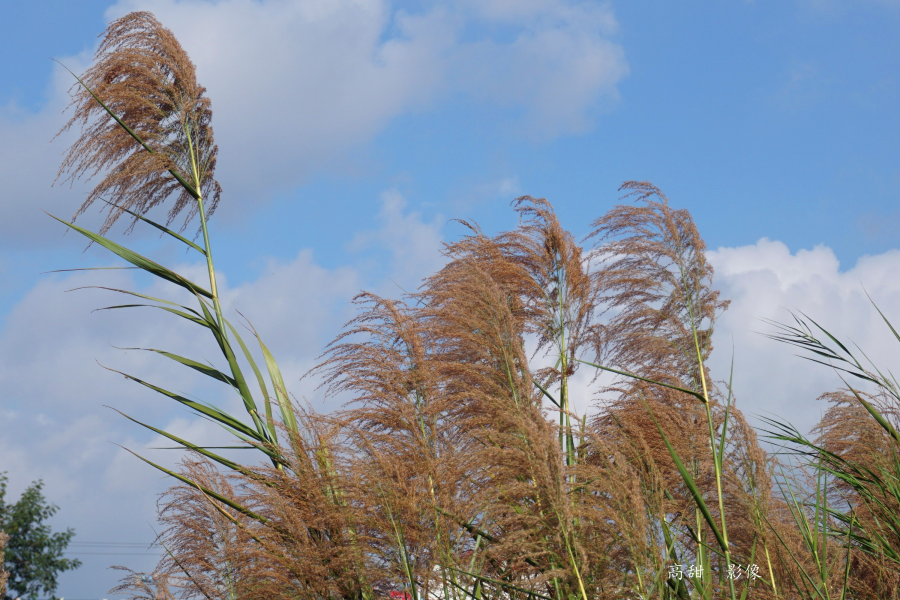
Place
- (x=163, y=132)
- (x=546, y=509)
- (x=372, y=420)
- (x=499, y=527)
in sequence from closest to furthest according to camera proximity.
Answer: (x=546, y=509)
(x=499, y=527)
(x=372, y=420)
(x=163, y=132)

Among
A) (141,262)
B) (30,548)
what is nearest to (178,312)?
(141,262)

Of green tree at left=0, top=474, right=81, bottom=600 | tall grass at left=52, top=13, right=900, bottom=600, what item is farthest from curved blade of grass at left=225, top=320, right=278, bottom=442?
green tree at left=0, top=474, right=81, bottom=600

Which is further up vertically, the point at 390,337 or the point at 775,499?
the point at 390,337

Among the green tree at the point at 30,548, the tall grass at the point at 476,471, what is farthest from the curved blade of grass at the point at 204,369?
the green tree at the point at 30,548

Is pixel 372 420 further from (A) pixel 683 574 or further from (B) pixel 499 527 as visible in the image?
(A) pixel 683 574

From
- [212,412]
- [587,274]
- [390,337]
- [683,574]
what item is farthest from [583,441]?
[587,274]

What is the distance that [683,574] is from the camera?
234 centimetres

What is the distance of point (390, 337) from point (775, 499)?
6.16ft

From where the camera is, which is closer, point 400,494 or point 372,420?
point 400,494

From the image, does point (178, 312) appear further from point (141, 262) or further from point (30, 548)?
point (30, 548)

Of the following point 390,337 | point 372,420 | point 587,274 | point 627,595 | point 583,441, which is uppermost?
point 587,274

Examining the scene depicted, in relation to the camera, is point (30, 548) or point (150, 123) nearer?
point (150, 123)

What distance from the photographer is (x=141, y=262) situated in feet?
9.13

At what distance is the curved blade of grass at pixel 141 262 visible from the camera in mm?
2662
